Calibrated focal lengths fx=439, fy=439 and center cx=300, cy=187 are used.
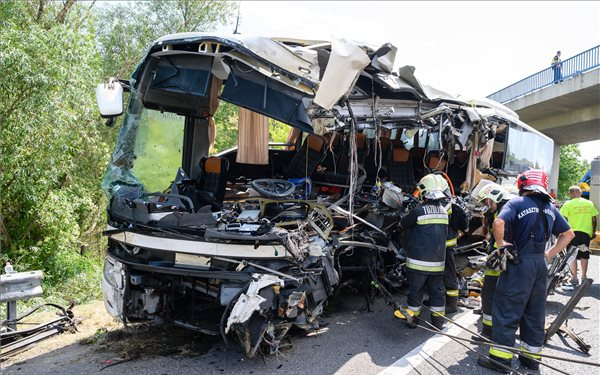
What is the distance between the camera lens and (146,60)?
14.5ft

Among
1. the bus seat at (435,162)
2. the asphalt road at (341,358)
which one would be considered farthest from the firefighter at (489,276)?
the bus seat at (435,162)

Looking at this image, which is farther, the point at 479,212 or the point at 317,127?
the point at 479,212

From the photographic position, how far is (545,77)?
16234 mm

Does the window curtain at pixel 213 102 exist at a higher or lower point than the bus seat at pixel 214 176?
higher

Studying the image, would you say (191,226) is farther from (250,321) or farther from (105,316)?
(105,316)

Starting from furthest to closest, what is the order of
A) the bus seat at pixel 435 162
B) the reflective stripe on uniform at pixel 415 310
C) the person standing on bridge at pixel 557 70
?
the person standing on bridge at pixel 557 70
the bus seat at pixel 435 162
the reflective stripe on uniform at pixel 415 310

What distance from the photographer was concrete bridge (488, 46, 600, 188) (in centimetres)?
1394

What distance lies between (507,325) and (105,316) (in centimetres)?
441

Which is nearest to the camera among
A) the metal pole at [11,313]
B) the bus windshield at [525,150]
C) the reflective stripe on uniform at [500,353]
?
the reflective stripe on uniform at [500,353]

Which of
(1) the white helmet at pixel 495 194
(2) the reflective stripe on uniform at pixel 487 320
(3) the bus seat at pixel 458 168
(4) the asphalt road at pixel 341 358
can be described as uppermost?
(3) the bus seat at pixel 458 168

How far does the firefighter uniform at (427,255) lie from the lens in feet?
15.3

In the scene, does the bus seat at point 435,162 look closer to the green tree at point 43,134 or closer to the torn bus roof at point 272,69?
the torn bus roof at point 272,69

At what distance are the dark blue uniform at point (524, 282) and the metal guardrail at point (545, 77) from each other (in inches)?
489

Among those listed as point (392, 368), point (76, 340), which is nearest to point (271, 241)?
point (392, 368)
